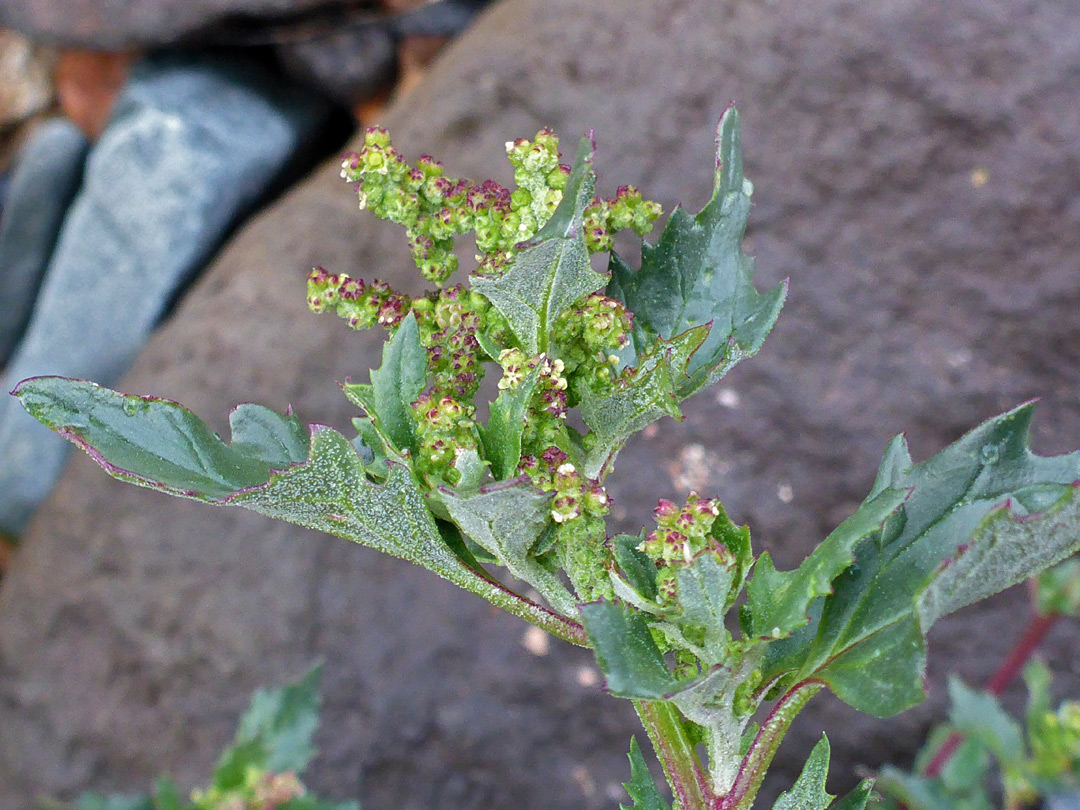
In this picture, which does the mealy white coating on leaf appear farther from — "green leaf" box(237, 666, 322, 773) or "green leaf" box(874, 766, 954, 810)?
"green leaf" box(237, 666, 322, 773)

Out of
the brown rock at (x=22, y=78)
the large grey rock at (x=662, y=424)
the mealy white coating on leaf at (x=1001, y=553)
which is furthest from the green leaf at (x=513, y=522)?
the brown rock at (x=22, y=78)

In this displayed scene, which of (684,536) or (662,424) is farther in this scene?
(662,424)

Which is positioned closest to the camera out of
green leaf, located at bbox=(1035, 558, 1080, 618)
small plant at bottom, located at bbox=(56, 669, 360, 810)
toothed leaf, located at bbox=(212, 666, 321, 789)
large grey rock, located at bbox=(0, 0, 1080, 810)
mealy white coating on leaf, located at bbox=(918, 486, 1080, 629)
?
mealy white coating on leaf, located at bbox=(918, 486, 1080, 629)

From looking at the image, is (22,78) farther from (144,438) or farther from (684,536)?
(684,536)

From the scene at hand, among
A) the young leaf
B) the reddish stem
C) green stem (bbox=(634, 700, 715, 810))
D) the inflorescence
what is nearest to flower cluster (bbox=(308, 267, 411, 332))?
the inflorescence

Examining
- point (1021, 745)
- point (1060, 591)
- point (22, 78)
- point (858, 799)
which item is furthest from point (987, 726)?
point (22, 78)

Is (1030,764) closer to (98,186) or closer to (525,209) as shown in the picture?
(525,209)
